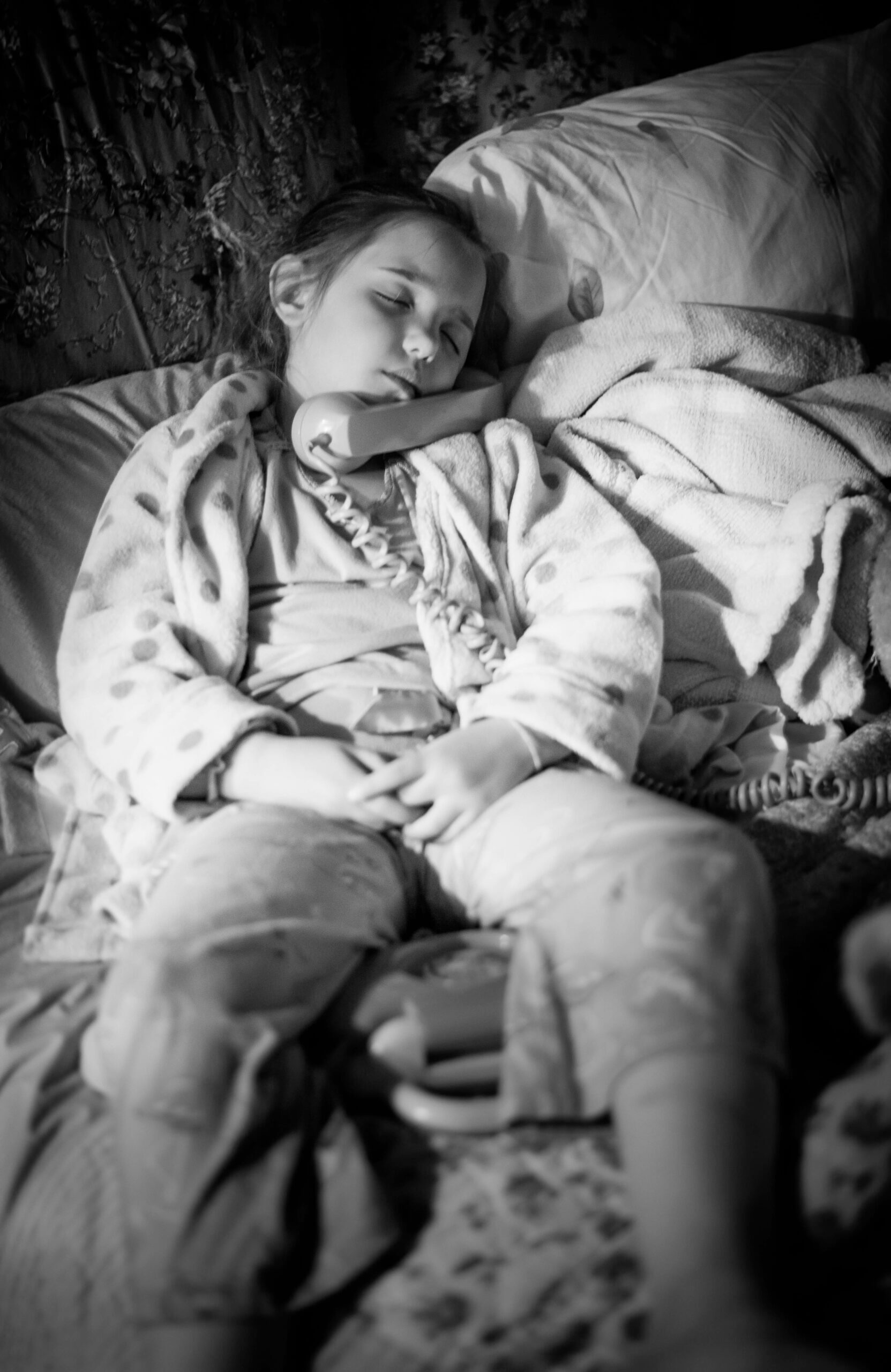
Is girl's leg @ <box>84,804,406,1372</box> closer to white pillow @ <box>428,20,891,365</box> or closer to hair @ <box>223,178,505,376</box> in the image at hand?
hair @ <box>223,178,505,376</box>

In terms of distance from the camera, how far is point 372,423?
1.01 m

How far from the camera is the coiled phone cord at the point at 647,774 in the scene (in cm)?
89

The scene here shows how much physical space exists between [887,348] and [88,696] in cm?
104

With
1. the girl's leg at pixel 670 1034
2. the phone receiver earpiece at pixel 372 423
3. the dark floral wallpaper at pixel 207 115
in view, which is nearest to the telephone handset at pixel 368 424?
the phone receiver earpiece at pixel 372 423

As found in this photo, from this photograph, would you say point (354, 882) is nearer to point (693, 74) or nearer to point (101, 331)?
point (101, 331)

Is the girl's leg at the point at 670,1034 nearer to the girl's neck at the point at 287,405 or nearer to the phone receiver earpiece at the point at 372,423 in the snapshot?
the phone receiver earpiece at the point at 372,423

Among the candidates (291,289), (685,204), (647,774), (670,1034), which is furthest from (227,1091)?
(685,204)

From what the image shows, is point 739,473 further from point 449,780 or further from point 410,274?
point 449,780

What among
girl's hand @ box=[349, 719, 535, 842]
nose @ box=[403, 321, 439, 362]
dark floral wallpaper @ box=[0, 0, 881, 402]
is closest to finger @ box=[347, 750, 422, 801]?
girl's hand @ box=[349, 719, 535, 842]

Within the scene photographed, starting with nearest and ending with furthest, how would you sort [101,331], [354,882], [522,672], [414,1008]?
[414,1008] < [354,882] < [522,672] < [101,331]

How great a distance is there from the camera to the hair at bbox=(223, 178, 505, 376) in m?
1.11

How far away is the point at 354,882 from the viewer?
0.76m

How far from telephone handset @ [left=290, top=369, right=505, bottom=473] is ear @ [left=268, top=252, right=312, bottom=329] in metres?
0.14

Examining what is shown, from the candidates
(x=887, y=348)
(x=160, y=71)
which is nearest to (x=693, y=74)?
(x=887, y=348)
